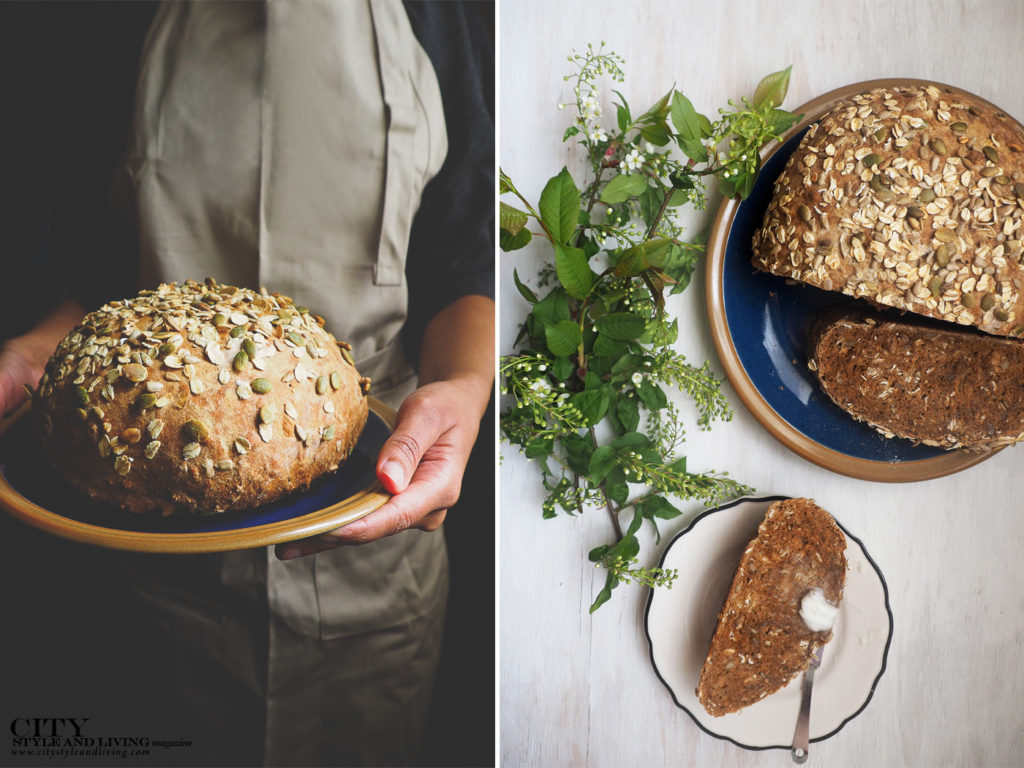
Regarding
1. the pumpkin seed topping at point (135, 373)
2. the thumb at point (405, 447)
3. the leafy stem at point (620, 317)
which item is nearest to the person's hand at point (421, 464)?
the thumb at point (405, 447)

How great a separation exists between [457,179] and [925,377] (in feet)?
2.60

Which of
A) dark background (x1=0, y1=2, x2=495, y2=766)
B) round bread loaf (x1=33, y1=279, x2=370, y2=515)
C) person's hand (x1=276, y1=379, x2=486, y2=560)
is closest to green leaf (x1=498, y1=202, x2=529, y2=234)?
person's hand (x1=276, y1=379, x2=486, y2=560)

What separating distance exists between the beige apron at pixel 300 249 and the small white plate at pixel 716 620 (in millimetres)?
460

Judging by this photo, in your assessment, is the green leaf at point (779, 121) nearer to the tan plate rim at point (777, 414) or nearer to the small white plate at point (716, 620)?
the tan plate rim at point (777, 414)

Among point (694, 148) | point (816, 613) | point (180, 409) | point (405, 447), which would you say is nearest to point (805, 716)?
point (816, 613)

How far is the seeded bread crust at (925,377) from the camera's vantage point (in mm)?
891

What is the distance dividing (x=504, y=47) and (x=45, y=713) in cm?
115

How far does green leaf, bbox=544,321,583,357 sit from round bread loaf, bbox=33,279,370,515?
13.9 inches

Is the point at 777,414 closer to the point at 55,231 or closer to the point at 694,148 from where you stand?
the point at 694,148

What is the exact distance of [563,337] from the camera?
0.85m

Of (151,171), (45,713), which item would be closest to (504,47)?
(151,171)

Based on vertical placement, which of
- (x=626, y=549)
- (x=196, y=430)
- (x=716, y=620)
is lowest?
(x=716, y=620)

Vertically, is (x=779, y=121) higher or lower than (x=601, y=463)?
higher

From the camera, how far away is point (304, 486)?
645 mm
